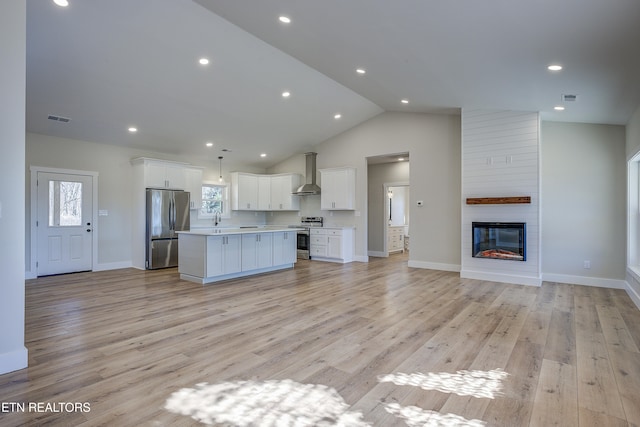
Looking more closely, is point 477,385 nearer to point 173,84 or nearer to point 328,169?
point 173,84

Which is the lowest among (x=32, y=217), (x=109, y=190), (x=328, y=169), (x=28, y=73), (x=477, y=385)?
(x=477, y=385)

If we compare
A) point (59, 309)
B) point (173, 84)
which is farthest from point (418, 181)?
point (59, 309)

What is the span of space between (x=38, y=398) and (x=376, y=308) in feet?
10.7

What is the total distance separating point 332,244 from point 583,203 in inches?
198

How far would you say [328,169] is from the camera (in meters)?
8.80

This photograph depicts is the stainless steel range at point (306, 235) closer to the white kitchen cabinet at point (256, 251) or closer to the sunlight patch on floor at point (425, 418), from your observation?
the white kitchen cabinet at point (256, 251)

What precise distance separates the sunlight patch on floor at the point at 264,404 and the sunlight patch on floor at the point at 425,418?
232 millimetres

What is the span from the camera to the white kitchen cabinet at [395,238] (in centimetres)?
990

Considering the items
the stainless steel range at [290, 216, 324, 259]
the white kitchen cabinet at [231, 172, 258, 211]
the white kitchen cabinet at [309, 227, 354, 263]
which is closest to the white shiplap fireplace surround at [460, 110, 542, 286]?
the white kitchen cabinet at [309, 227, 354, 263]

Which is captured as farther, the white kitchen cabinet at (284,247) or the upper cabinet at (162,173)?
the upper cabinet at (162,173)

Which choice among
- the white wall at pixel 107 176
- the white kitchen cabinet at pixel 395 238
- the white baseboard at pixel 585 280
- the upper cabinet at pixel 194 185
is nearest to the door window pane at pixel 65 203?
the white wall at pixel 107 176

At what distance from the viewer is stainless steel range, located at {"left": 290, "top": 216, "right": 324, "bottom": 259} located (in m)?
8.88

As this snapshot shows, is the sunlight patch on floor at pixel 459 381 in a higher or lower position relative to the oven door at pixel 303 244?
lower

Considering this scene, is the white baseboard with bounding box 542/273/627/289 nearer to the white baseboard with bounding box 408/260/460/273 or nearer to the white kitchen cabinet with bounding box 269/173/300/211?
the white baseboard with bounding box 408/260/460/273
